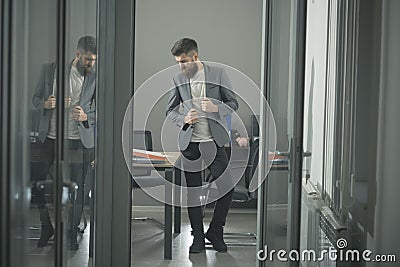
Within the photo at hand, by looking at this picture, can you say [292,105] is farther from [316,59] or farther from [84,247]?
[84,247]

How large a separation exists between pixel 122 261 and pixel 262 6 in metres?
1.60

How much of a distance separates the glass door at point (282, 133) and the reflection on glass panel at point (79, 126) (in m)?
0.92

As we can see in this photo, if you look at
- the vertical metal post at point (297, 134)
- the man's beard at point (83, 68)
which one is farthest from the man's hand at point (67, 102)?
the vertical metal post at point (297, 134)

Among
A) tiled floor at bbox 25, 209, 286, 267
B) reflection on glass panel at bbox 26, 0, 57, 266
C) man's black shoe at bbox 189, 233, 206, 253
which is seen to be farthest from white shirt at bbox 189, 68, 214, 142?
reflection on glass panel at bbox 26, 0, 57, 266

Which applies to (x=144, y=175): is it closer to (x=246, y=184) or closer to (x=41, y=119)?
(x=246, y=184)

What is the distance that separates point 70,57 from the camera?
283 centimetres

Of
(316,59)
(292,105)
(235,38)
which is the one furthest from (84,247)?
(235,38)

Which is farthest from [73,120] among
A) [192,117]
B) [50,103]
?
[192,117]

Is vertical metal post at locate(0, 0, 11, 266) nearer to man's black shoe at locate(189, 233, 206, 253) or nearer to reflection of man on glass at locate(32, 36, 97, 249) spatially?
reflection of man on glass at locate(32, 36, 97, 249)

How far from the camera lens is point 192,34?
4227 mm

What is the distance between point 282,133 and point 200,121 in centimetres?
66

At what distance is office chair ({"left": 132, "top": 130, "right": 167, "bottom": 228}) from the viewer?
4.08 m

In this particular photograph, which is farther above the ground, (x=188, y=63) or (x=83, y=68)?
(x=188, y=63)

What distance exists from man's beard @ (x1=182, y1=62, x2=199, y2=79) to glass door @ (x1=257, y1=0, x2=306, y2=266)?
439 millimetres
